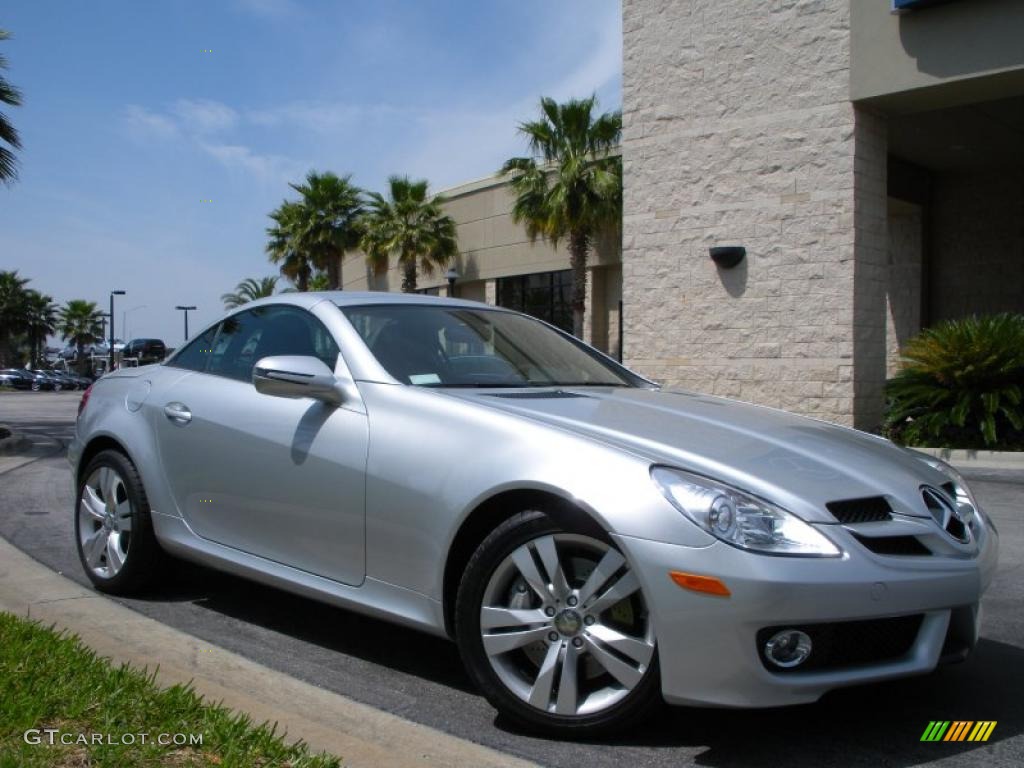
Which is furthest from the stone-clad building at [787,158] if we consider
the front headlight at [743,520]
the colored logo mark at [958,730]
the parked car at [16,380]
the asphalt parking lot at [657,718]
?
the parked car at [16,380]

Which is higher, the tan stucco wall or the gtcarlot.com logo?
the tan stucco wall

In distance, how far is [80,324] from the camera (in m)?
86.7

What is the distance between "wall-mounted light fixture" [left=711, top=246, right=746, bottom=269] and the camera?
14227 millimetres

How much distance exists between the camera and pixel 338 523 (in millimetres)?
3600

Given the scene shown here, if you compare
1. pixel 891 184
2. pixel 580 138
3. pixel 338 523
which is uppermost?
pixel 580 138

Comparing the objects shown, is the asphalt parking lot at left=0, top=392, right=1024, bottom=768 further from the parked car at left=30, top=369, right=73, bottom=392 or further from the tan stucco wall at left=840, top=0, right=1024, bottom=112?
the parked car at left=30, top=369, right=73, bottom=392

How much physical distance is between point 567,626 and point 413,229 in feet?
97.6

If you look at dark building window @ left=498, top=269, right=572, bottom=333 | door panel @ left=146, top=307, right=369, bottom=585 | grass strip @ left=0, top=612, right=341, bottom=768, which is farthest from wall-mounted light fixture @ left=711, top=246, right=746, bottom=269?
dark building window @ left=498, top=269, right=572, bottom=333

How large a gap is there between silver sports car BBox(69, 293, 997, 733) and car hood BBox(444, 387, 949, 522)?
0.04 ft

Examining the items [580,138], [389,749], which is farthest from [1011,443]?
[580,138]

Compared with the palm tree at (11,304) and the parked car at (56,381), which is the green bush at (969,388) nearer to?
the parked car at (56,381)

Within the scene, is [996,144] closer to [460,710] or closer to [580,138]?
[580,138]

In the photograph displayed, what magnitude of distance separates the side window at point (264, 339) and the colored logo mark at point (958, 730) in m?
2.51

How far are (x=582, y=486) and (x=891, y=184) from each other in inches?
636
